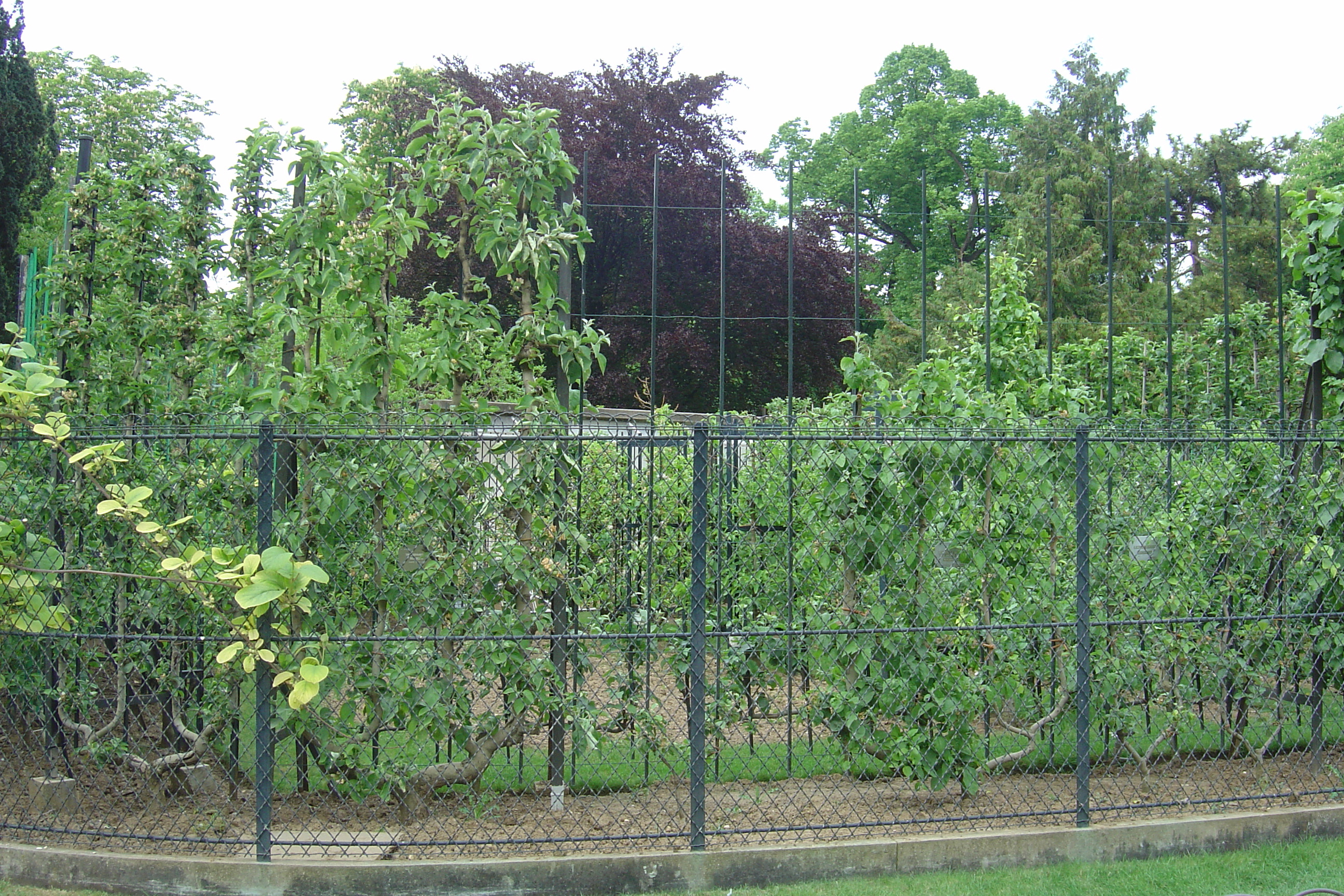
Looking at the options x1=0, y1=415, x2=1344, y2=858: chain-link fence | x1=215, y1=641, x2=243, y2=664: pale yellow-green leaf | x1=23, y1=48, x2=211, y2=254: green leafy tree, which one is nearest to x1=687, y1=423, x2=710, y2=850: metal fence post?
x1=0, y1=415, x2=1344, y2=858: chain-link fence

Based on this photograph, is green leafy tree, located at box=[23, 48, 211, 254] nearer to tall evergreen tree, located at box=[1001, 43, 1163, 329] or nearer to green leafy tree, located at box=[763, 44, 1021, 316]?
green leafy tree, located at box=[763, 44, 1021, 316]

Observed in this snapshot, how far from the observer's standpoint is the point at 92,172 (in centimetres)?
545

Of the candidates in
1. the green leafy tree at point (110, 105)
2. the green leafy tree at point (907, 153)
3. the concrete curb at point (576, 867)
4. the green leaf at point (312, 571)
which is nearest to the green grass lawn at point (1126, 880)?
the concrete curb at point (576, 867)

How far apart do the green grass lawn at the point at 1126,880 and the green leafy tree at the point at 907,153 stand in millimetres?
16364

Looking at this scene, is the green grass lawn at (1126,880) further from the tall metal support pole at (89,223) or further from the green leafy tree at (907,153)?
the green leafy tree at (907,153)

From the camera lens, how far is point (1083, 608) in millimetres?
4453

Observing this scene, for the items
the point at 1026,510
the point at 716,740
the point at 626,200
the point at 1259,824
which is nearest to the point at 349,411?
the point at 716,740

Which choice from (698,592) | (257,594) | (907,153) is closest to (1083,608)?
(698,592)

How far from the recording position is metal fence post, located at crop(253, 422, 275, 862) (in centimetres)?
399

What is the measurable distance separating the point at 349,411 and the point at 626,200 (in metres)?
11.4

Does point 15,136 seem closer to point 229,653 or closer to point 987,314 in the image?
point 229,653

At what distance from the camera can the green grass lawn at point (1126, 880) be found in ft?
12.9

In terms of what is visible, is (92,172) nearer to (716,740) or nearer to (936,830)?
(716,740)

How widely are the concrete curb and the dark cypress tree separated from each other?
1354cm
